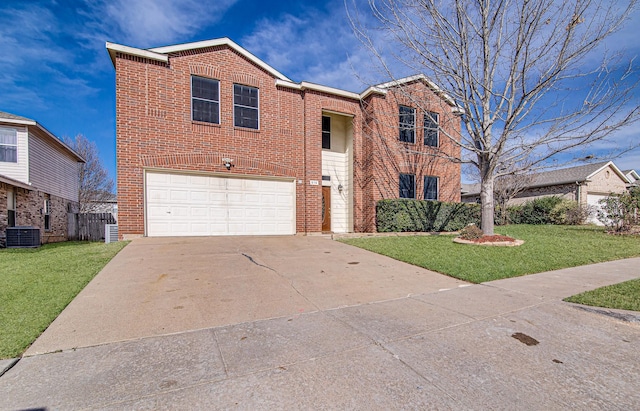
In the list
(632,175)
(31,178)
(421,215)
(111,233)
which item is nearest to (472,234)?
(421,215)

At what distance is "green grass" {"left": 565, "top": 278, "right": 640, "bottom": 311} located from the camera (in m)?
3.61

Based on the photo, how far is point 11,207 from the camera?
1232 centimetres

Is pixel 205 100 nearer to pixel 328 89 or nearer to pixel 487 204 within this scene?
pixel 328 89

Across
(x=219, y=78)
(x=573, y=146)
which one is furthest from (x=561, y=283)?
(x=219, y=78)

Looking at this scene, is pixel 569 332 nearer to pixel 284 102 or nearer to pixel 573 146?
pixel 573 146

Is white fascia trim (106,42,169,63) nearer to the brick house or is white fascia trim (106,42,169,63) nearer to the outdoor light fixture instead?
the brick house

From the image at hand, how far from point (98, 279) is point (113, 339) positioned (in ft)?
8.61

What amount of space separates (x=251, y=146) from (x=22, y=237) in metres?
9.18

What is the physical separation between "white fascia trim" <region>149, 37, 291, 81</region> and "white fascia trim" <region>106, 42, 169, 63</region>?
0.16m

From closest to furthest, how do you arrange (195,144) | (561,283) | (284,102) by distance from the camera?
(561,283) < (195,144) < (284,102)

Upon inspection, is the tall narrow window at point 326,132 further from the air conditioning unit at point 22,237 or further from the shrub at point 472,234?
the air conditioning unit at point 22,237

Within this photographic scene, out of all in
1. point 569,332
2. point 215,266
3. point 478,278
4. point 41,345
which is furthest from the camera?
point 215,266

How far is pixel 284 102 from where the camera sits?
474 inches

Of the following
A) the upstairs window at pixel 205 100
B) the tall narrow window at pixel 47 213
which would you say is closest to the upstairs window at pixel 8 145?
the tall narrow window at pixel 47 213
